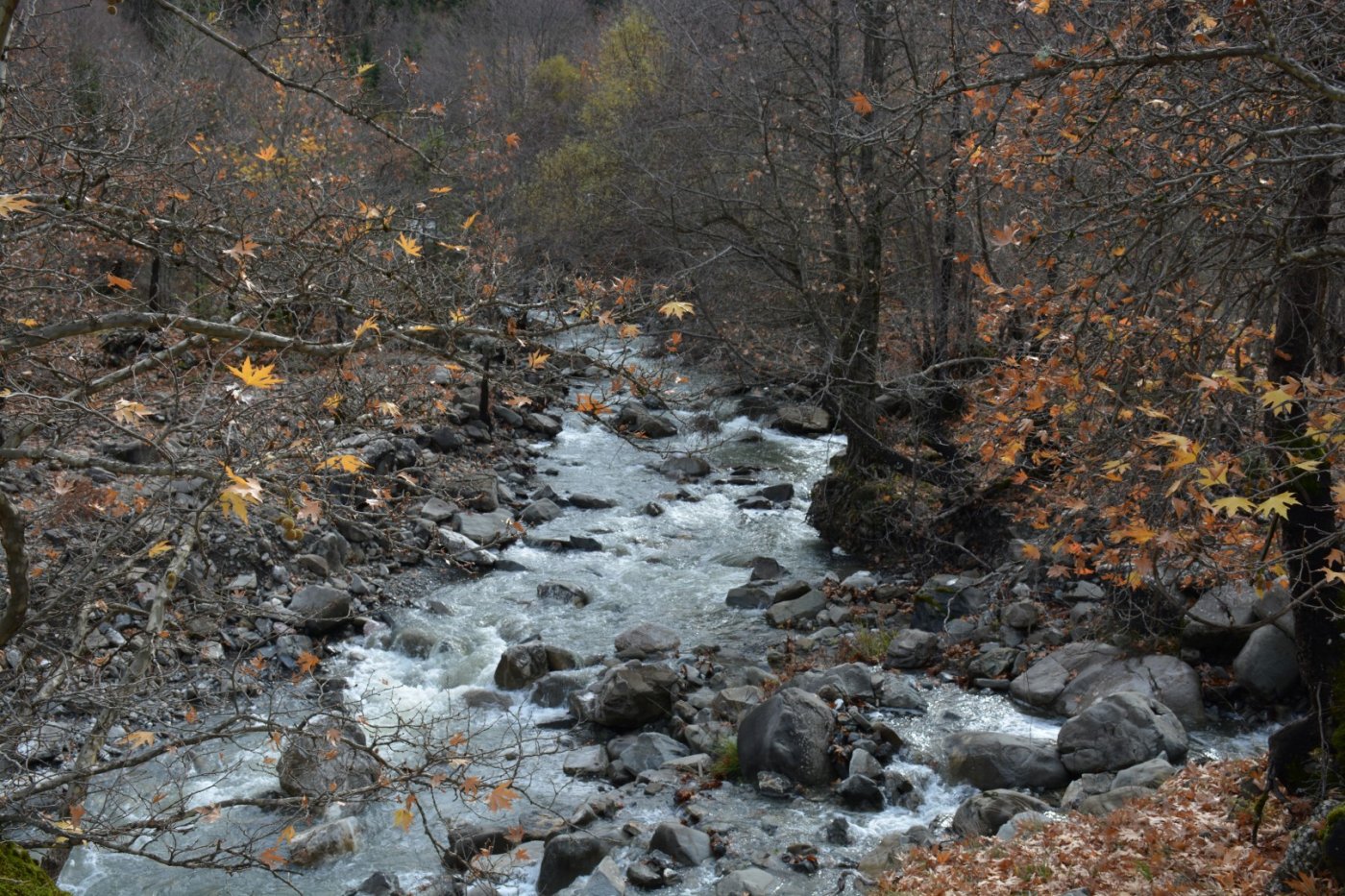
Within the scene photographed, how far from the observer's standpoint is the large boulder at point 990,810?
23.3 ft

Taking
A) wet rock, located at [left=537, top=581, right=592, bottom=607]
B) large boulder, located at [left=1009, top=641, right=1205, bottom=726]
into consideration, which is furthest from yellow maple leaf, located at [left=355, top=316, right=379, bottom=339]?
wet rock, located at [left=537, top=581, right=592, bottom=607]

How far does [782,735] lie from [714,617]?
3363mm

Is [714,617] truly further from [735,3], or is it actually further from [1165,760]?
[735,3]

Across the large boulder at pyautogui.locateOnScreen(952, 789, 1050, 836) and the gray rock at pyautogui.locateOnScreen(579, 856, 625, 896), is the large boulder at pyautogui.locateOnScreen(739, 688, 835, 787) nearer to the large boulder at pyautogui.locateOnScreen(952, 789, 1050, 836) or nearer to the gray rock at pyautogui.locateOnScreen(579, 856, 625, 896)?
the large boulder at pyautogui.locateOnScreen(952, 789, 1050, 836)

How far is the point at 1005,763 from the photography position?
7789mm

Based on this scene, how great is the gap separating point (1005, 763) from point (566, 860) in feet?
10.7

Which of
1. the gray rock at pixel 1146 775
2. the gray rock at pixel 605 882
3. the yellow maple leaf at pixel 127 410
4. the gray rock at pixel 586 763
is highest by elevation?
the yellow maple leaf at pixel 127 410

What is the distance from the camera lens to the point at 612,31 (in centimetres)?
2856

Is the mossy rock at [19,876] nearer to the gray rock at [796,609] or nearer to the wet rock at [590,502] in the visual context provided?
the gray rock at [796,609]

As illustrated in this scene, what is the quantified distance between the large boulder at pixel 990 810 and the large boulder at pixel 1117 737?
0.59 meters

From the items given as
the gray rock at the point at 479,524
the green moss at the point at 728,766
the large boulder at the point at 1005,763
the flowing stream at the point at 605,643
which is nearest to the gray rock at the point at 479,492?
the gray rock at the point at 479,524

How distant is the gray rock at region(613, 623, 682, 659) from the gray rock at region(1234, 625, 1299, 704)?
498 centimetres

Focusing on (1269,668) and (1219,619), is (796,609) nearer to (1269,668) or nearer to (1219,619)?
(1219,619)

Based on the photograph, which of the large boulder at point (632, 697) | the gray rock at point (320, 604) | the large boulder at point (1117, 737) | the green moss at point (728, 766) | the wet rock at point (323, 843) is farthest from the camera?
the gray rock at point (320, 604)
